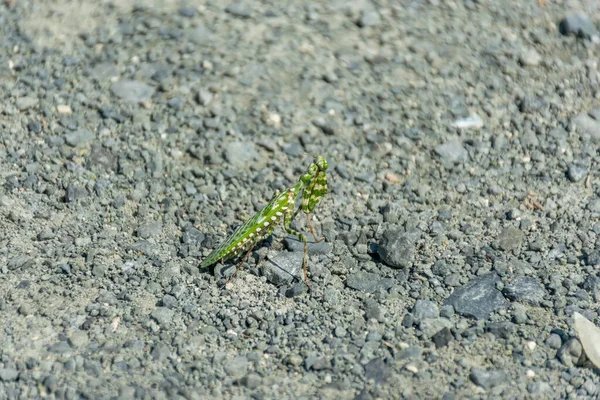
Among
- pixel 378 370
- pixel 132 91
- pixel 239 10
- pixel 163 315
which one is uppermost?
pixel 239 10

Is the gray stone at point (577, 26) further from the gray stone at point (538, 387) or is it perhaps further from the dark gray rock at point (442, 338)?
the gray stone at point (538, 387)

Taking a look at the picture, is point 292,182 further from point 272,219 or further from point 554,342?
point 554,342

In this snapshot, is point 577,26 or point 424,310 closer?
point 424,310

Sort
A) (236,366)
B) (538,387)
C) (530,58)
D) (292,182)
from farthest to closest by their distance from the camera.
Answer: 1. (530,58)
2. (292,182)
3. (236,366)
4. (538,387)

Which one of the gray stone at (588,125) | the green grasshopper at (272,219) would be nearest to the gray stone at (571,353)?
the green grasshopper at (272,219)

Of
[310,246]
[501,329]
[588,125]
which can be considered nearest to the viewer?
[501,329]

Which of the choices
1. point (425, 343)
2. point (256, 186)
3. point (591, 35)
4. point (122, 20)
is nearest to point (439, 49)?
point (591, 35)

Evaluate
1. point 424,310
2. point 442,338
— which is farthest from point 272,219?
point 442,338
